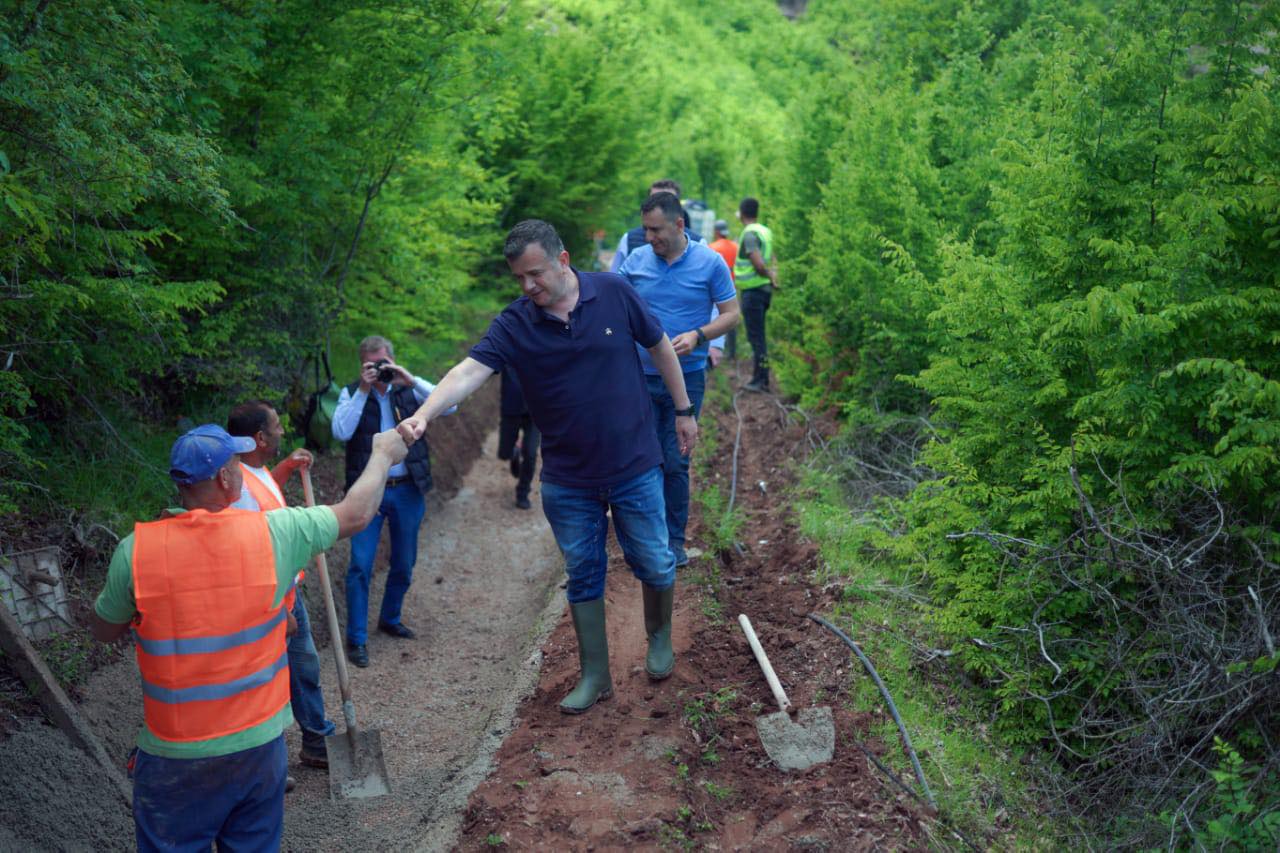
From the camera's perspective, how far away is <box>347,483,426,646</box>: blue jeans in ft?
24.7

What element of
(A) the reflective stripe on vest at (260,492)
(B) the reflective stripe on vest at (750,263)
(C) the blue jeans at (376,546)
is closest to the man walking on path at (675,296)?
(C) the blue jeans at (376,546)

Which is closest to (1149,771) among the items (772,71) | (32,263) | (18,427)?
(18,427)

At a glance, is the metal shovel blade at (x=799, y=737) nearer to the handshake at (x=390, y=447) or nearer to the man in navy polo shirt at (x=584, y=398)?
the man in navy polo shirt at (x=584, y=398)

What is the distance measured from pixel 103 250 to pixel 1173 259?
20.1 ft

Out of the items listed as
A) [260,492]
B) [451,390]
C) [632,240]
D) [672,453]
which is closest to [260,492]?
[260,492]

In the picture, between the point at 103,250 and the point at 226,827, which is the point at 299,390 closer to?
the point at 103,250

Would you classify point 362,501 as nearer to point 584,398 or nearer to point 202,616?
point 202,616

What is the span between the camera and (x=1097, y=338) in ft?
17.6

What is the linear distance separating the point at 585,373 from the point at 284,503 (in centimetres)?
163

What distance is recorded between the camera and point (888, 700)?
17.9ft

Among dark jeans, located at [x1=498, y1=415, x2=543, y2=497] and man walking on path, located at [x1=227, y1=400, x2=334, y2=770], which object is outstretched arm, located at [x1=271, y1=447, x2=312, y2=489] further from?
dark jeans, located at [x1=498, y1=415, x2=543, y2=497]

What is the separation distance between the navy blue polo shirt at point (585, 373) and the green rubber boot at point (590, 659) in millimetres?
723

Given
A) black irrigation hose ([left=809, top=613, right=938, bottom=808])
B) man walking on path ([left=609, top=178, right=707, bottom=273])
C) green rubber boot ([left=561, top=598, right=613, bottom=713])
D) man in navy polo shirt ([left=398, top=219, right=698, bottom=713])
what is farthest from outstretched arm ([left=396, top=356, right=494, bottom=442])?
black irrigation hose ([left=809, top=613, right=938, bottom=808])

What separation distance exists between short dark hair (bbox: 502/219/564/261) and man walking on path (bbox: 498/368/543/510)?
508 centimetres
